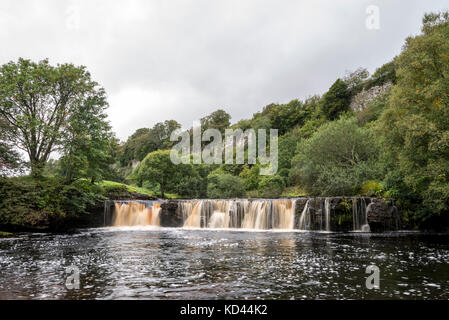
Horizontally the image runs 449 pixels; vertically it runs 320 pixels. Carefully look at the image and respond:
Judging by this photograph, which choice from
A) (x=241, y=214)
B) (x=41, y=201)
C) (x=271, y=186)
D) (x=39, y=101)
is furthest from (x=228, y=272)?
(x=271, y=186)

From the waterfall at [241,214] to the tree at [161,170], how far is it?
1604cm

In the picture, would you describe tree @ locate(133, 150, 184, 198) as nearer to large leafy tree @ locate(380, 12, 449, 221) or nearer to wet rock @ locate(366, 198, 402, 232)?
wet rock @ locate(366, 198, 402, 232)

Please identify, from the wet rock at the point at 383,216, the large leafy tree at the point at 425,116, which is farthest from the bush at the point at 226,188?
the large leafy tree at the point at 425,116

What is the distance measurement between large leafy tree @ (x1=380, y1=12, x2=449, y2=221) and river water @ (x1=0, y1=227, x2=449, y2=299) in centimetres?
522

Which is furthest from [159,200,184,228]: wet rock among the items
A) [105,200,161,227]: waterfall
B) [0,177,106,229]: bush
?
[0,177,106,229]: bush

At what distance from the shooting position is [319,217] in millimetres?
20312

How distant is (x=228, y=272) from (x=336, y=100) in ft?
185

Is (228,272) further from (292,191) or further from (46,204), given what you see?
(292,191)

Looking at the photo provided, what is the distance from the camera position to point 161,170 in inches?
1617

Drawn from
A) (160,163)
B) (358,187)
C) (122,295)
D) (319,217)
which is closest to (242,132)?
(160,163)

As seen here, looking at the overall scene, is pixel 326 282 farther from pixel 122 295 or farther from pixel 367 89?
pixel 367 89

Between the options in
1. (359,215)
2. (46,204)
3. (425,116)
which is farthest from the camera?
(46,204)

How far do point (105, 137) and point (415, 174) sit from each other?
23.9m

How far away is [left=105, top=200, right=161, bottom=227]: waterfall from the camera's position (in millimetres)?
26047
